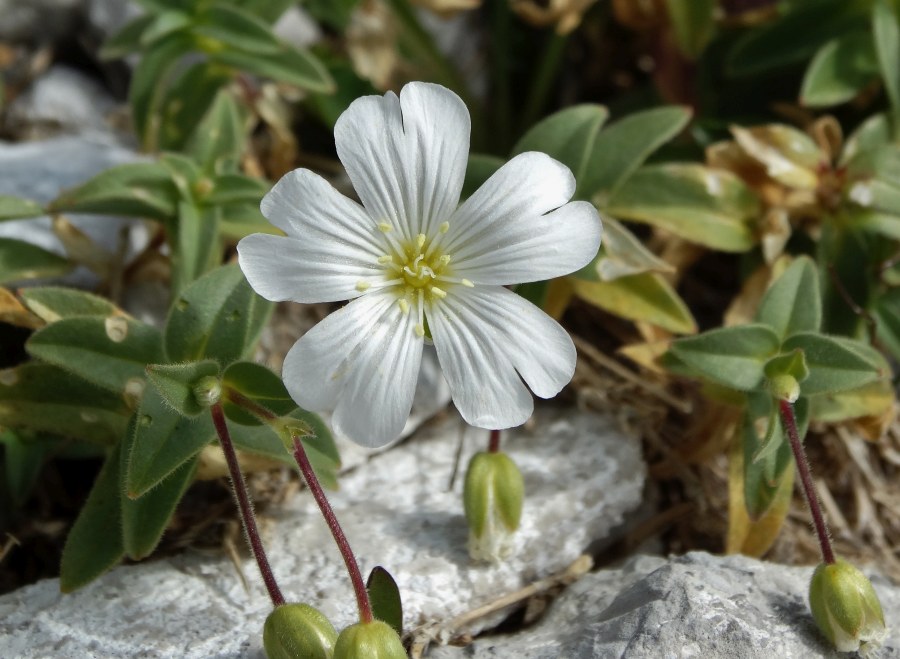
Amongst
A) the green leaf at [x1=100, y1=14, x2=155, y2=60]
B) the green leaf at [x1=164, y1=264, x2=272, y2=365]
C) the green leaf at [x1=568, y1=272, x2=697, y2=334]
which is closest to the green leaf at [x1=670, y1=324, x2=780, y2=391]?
the green leaf at [x1=568, y1=272, x2=697, y2=334]

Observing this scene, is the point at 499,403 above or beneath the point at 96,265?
above

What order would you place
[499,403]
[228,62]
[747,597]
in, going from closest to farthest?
[499,403] → [747,597] → [228,62]

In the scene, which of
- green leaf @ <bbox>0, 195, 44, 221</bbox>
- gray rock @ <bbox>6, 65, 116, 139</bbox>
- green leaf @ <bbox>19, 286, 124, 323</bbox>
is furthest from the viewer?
gray rock @ <bbox>6, 65, 116, 139</bbox>

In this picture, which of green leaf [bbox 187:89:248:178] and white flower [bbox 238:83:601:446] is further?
green leaf [bbox 187:89:248:178]

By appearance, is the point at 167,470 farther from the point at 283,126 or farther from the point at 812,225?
the point at 812,225

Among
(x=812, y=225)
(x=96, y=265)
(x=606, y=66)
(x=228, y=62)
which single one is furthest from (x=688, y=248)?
(x=96, y=265)

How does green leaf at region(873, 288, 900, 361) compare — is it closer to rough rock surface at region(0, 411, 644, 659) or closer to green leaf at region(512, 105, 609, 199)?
rough rock surface at region(0, 411, 644, 659)

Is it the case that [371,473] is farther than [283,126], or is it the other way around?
[283,126]

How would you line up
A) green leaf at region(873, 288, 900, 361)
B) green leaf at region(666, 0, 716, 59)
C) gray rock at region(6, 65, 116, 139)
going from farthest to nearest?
gray rock at region(6, 65, 116, 139) < green leaf at region(666, 0, 716, 59) < green leaf at region(873, 288, 900, 361)
